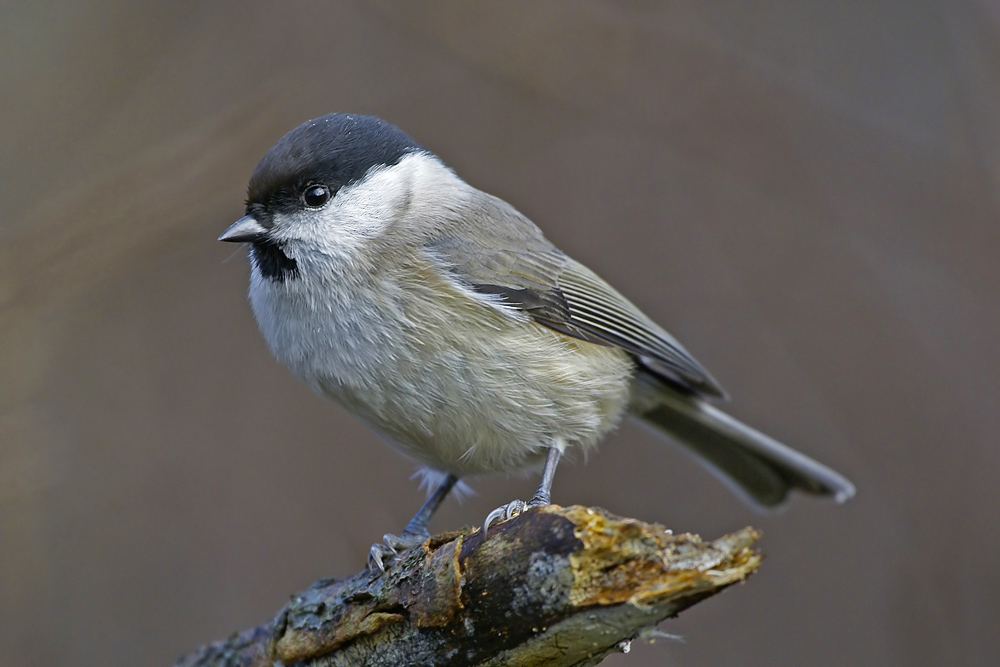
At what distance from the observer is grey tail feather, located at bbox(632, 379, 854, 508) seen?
12.0 feet

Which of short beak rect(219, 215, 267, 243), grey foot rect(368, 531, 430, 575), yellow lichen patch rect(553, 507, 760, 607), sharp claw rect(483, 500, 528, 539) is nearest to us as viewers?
yellow lichen patch rect(553, 507, 760, 607)

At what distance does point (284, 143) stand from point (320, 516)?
8.11 feet

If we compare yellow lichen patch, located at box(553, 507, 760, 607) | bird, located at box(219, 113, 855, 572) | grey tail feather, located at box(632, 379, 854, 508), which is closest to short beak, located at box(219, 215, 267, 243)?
bird, located at box(219, 113, 855, 572)

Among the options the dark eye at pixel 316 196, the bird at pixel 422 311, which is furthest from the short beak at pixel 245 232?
the dark eye at pixel 316 196

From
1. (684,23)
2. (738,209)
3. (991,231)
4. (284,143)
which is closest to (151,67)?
(284,143)

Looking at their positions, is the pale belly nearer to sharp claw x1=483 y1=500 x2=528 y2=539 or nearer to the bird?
the bird

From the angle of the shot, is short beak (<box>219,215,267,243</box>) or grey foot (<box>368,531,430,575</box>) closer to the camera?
grey foot (<box>368,531,430,575</box>)

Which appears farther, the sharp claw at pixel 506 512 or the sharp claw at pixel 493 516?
the sharp claw at pixel 506 512

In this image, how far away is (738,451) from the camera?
3.78 metres

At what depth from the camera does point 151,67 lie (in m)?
4.89

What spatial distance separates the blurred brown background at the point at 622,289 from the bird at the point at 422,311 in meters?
1.14

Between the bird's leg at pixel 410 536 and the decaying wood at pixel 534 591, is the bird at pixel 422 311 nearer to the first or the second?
the bird's leg at pixel 410 536

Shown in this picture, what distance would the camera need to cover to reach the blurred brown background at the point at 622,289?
432 cm

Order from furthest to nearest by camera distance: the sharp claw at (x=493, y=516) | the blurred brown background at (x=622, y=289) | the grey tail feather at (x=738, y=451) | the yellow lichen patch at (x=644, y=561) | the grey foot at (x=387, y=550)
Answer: the blurred brown background at (x=622, y=289) < the grey tail feather at (x=738, y=451) < the grey foot at (x=387, y=550) < the sharp claw at (x=493, y=516) < the yellow lichen patch at (x=644, y=561)
